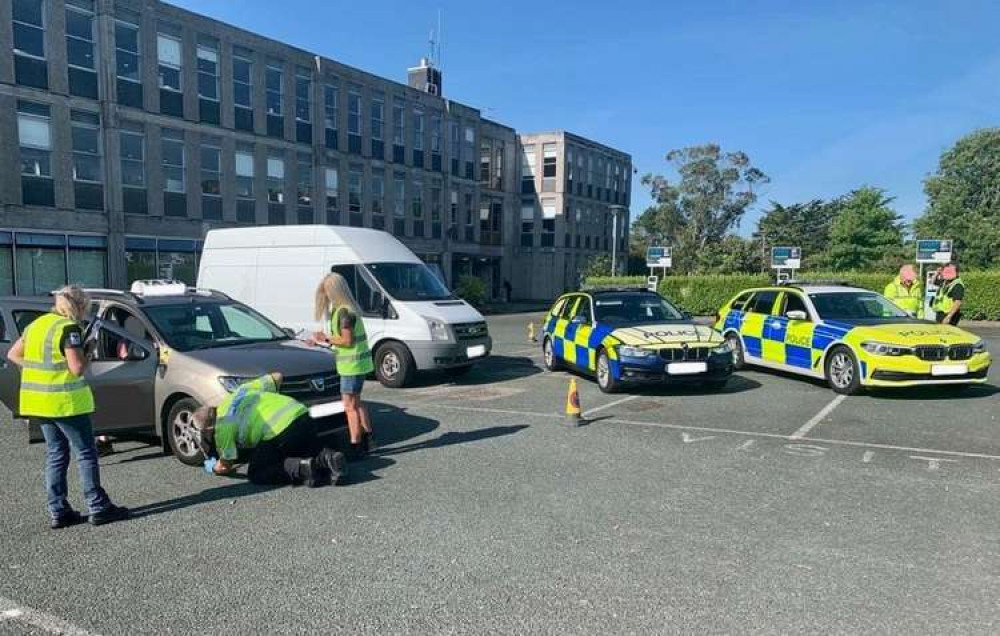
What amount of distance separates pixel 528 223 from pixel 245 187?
90.2 ft

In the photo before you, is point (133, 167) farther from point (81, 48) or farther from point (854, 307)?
point (854, 307)

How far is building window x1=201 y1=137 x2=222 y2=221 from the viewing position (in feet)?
91.5

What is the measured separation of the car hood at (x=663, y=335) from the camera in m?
9.43

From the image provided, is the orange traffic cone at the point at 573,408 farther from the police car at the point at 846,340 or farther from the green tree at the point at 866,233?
the green tree at the point at 866,233

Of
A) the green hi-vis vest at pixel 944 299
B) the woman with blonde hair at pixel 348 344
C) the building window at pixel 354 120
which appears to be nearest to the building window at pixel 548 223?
the building window at pixel 354 120

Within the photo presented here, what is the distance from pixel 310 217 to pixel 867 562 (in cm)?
3138

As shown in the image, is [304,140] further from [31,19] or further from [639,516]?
[639,516]

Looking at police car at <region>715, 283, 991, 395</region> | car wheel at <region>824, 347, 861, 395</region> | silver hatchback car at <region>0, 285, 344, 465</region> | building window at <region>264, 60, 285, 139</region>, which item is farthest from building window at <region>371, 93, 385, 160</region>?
silver hatchback car at <region>0, 285, 344, 465</region>

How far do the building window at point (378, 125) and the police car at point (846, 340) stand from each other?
28293mm

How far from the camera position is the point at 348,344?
6.25 metres

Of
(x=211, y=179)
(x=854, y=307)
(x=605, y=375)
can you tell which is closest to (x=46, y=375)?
(x=605, y=375)

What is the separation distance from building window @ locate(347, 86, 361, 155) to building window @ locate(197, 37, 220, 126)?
7.88 meters

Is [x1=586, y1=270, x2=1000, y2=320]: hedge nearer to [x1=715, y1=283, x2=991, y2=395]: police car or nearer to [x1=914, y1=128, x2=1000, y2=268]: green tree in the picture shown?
[x1=715, y1=283, x2=991, y2=395]: police car

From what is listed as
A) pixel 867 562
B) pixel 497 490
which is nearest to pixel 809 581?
pixel 867 562
